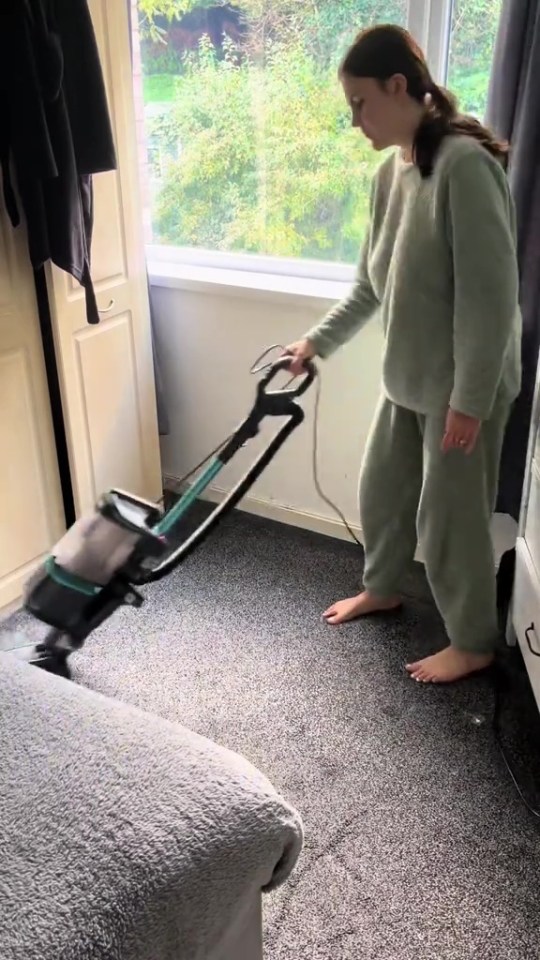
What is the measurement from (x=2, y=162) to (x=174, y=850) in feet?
5.68

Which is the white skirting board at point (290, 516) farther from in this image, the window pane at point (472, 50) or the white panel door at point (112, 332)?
the window pane at point (472, 50)

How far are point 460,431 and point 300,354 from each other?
0.47 metres

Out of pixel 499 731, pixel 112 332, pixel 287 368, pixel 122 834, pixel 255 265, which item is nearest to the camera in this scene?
pixel 122 834

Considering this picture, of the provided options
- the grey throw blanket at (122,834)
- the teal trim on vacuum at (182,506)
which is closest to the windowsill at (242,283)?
the teal trim on vacuum at (182,506)

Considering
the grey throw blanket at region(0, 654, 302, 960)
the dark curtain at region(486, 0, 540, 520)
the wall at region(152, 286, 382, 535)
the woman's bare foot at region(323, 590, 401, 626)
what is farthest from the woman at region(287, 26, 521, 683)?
the grey throw blanket at region(0, 654, 302, 960)

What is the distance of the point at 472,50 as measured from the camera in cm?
224

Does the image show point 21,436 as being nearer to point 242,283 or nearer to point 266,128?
point 242,283

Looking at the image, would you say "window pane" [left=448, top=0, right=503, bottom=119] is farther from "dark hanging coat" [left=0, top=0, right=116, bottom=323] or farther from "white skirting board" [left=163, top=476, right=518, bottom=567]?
"white skirting board" [left=163, top=476, right=518, bottom=567]

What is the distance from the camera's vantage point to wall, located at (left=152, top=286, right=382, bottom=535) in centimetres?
261

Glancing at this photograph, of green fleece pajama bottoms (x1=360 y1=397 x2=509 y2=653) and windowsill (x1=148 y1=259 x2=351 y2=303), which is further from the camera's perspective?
windowsill (x1=148 y1=259 x2=351 y2=303)

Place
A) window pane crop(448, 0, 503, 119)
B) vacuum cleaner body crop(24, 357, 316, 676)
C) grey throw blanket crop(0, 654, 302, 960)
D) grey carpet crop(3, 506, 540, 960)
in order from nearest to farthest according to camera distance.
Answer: grey throw blanket crop(0, 654, 302, 960) → grey carpet crop(3, 506, 540, 960) → vacuum cleaner body crop(24, 357, 316, 676) → window pane crop(448, 0, 503, 119)

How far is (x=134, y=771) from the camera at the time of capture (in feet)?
3.48

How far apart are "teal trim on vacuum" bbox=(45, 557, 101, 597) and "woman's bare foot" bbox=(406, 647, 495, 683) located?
2.91ft

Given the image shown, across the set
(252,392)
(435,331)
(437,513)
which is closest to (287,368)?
(435,331)
